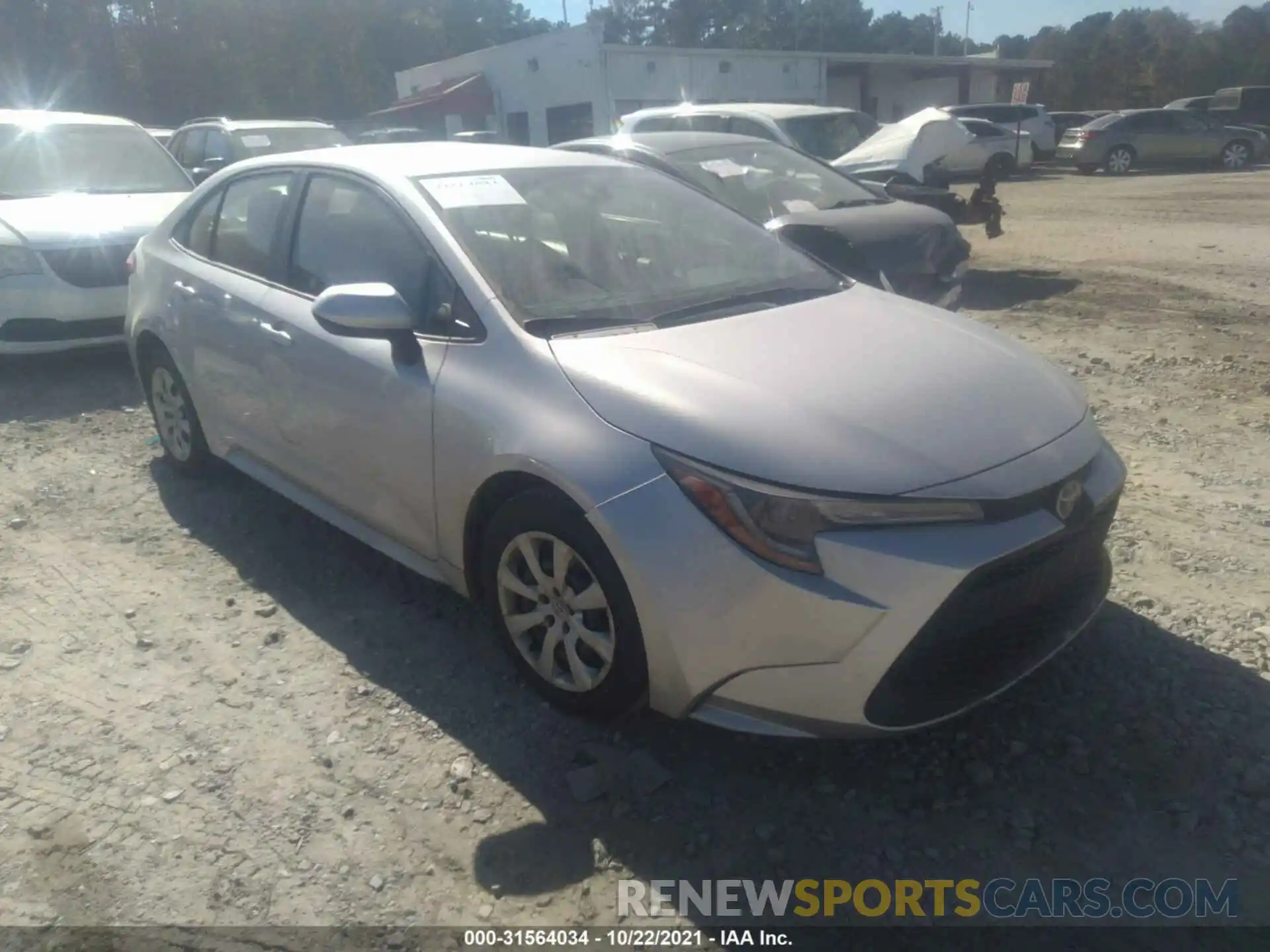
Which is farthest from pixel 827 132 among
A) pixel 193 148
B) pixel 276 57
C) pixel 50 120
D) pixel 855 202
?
pixel 276 57

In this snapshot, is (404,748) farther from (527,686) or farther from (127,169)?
(127,169)

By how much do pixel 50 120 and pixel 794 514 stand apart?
805 centimetres

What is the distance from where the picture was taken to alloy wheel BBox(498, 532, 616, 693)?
285 centimetres

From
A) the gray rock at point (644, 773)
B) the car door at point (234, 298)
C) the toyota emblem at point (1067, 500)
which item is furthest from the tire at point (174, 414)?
the toyota emblem at point (1067, 500)

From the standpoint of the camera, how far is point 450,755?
9.87 ft

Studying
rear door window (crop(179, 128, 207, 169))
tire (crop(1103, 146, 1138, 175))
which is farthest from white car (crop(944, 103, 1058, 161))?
rear door window (crop(179, 128, 207, 169))

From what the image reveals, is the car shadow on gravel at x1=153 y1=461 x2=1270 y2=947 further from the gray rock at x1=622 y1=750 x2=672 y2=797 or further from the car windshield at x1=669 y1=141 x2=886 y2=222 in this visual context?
the car windshield at x1=669 y1=141 x2=886 y2=222

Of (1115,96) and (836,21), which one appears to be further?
(836,21)

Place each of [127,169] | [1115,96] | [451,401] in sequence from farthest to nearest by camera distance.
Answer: [1115,96] → [127,169] → [451,401]

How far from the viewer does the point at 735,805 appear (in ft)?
9.09

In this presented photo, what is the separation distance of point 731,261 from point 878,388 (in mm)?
1117

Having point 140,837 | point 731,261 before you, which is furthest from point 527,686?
point 731,261

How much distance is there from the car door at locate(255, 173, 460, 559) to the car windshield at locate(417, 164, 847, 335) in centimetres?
20

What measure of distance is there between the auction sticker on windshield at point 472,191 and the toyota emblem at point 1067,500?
80.6 inches
